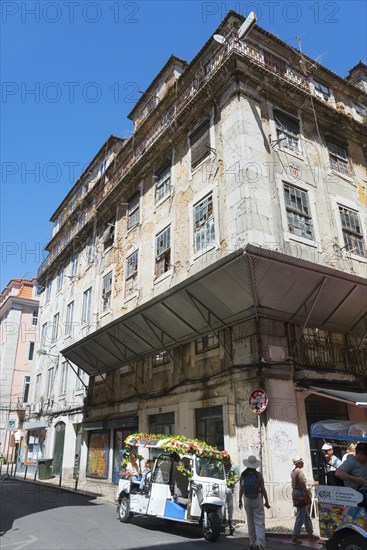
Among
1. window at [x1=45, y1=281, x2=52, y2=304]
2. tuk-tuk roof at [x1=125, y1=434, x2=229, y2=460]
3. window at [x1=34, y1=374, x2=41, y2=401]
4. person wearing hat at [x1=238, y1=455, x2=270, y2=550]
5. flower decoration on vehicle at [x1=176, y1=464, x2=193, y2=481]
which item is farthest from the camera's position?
window at [x1=45, y1=281, x2=52, y2=304]

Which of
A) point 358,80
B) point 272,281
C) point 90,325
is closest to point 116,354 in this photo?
point 90,325

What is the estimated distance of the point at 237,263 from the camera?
11672 mm

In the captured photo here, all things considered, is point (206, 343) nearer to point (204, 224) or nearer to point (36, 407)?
point (204, 224)

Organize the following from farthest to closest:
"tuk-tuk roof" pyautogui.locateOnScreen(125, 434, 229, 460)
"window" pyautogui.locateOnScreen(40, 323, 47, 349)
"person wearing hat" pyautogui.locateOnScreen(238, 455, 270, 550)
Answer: "window" pyautogui.locateOnScreen(40, 323, 47, 349)
"tuk-tuk roof" pyautogui.locateOnScreen(125, 434, 229, 460)
"person wearing hat" pyautogui.locateOnScreen(238, 455, 270, 550)

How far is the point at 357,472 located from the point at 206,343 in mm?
8435

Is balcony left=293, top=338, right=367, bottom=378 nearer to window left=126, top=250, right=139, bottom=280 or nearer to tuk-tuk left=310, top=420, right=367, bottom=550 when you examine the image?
tuk-tuk left=310, top=420, right=367, bottom=550

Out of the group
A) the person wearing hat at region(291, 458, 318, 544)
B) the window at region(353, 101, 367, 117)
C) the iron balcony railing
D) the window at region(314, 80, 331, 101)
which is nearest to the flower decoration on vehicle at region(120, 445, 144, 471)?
the person wearing hat at region(291, 458, 318, 544)

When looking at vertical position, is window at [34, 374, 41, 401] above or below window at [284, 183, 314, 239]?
below

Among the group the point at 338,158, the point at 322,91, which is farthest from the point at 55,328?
the point at 322,91

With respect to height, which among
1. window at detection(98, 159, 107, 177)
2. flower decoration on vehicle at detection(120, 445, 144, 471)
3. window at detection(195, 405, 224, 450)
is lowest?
flower decoration on vehicle at detection(120, 445, 144, 471)

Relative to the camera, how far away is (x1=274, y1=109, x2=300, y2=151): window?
15.9 metres

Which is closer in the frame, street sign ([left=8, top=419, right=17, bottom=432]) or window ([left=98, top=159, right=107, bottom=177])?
window ([left=98, top=159, right=107, bottom=177])

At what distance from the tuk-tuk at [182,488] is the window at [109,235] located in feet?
47.3

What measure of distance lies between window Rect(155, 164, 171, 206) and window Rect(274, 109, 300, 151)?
5.21 meters
